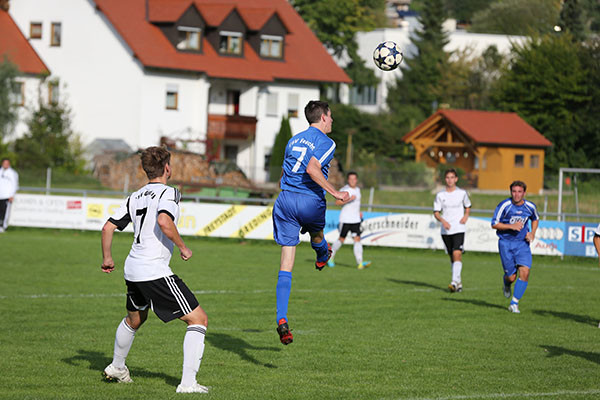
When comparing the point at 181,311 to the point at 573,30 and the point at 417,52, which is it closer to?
the point at 573,30

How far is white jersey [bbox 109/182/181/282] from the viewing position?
7.73 meters

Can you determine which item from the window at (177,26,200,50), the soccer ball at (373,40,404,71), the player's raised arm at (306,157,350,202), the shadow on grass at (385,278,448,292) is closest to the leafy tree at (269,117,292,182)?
the window at (177,26,200,50)

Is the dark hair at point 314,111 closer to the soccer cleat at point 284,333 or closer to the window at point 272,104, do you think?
the soccer cleat at point 284,333

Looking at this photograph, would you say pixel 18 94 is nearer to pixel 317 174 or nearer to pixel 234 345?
pixel 234 345

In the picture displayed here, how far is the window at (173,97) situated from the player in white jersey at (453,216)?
36.9m

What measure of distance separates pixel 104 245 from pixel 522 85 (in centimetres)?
5817

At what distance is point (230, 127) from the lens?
53.7 meters

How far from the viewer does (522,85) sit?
6300 cm

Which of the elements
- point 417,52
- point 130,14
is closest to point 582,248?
point 130,14

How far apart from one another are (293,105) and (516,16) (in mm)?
45767

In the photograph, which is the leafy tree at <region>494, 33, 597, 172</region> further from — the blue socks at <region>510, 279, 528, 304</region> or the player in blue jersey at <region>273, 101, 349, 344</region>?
the player in blue jersey at <region>273, 101, 349, 344</region>

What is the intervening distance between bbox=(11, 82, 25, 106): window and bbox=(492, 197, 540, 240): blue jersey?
3886 centimetres

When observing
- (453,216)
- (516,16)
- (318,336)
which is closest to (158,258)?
(318,336)

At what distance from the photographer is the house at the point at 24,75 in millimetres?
49250
